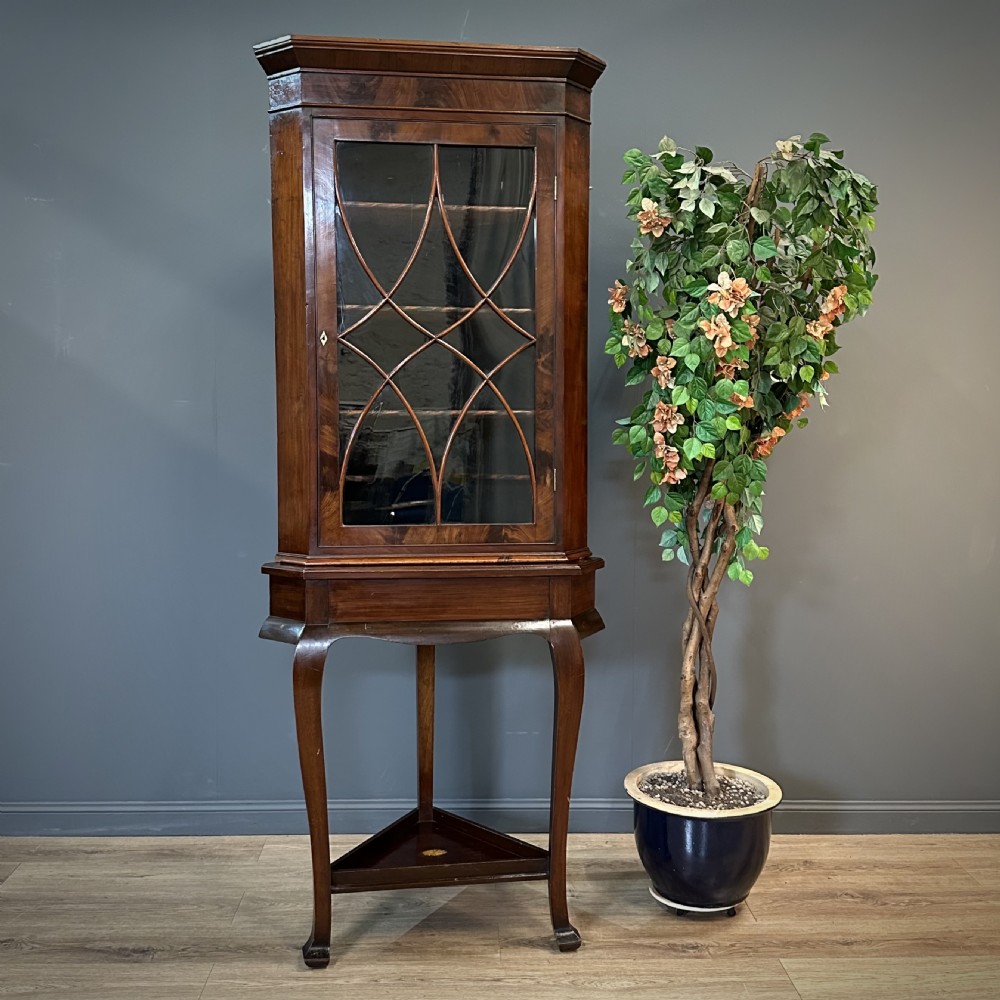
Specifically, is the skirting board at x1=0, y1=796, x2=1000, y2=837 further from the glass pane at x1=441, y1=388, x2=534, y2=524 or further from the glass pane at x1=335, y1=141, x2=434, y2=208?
the glass pane at x1=335, y1=141, x2=434, y2=208

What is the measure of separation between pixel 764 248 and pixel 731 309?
16cm

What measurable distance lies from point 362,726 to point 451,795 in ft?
1.04

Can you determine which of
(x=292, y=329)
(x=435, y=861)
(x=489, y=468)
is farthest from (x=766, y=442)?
(x=435, y=861)

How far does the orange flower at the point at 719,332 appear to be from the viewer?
2.18m

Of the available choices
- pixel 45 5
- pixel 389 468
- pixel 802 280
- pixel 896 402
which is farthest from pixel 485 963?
pixel 45 5

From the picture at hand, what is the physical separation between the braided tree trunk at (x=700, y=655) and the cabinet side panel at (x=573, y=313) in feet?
1.13

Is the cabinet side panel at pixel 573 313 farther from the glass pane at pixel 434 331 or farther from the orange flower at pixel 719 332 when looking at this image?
the orange flower at pixel 719 332

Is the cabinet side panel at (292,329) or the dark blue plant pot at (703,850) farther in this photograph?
the dark blue plant pot at (703,850)

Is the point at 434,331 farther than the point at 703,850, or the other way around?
the point at 703,850

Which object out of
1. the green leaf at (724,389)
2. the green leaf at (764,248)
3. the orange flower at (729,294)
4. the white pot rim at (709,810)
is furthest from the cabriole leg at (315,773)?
the green leaf at (764,248)

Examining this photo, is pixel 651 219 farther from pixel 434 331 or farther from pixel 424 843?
pixel 424 843

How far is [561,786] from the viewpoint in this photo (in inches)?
90.1

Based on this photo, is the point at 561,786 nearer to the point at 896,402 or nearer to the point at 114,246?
the point at 896,402

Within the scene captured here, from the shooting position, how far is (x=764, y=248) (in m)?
2.21
